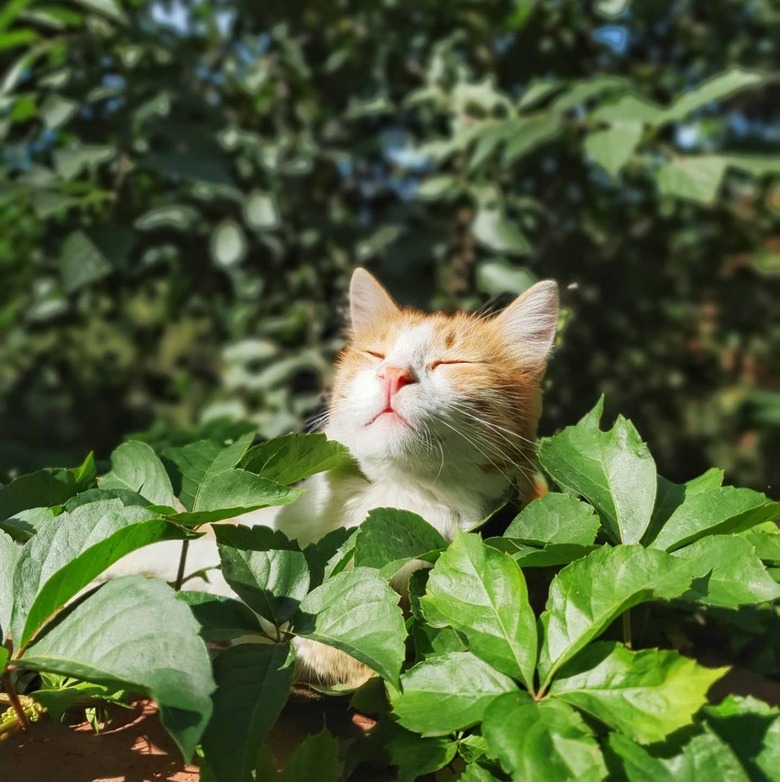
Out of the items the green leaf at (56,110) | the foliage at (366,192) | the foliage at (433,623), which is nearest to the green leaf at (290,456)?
the foliage at (433,623)

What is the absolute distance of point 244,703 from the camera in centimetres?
60

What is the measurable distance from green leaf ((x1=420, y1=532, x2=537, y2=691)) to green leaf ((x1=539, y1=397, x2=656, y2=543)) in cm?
14

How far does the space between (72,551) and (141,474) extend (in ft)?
0.63

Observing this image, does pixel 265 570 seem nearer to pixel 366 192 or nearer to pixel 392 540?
pixel 392 540

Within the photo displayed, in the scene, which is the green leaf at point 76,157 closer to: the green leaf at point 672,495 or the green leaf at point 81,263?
the green leaf at point 81,263

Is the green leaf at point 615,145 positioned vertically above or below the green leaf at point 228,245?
above

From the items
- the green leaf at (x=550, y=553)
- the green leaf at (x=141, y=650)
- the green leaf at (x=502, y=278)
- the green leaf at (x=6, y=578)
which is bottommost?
the green leaf at (x=502, y=278)

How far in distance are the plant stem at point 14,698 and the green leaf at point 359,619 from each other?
0.22 meters

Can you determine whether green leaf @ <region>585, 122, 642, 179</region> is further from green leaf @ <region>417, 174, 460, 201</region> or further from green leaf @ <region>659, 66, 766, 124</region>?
green leaf @ <region>417, 174, 460, 201</region>

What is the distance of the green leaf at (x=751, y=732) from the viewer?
0.60 m

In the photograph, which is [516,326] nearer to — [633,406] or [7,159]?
[7,159]

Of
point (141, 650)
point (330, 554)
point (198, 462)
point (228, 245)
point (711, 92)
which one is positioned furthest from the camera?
point (228, 245)

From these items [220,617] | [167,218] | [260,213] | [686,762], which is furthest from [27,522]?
[260,213]

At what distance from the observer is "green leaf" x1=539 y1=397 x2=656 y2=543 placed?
74cm
